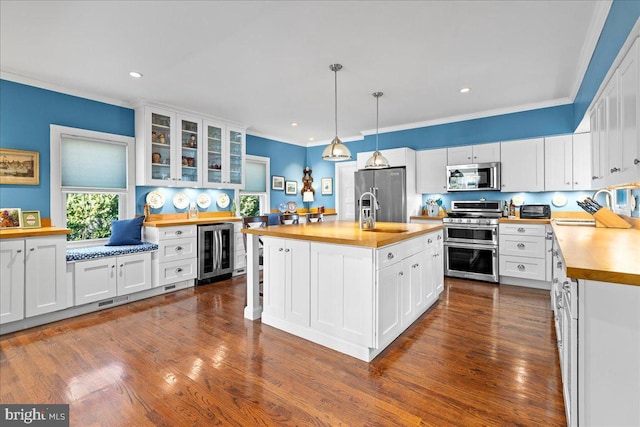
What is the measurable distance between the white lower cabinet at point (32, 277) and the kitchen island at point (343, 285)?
1.97 metres

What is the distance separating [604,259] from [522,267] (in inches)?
136

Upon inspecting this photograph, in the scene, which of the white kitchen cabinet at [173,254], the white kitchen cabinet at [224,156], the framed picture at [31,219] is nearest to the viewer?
the framed picture at [31,219]

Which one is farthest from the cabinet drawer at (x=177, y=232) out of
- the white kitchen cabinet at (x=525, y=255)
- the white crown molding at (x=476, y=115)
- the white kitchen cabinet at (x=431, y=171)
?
the white kitchen cabinet at (x=525, y=255)

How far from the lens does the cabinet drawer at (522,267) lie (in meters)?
4.23

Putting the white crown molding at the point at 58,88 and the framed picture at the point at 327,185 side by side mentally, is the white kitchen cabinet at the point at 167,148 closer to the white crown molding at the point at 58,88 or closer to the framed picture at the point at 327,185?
the white crown molding at the point at 58,88

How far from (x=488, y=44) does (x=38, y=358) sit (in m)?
4.60

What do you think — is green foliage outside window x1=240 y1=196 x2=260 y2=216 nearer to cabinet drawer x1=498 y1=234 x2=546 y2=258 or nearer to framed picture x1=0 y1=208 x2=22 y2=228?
framed picture x1=0 y1=208 x2=22 y2=228

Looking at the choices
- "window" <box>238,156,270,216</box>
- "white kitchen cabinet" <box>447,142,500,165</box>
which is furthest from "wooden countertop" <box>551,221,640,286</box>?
"window" <box>238,156,270,216</box>

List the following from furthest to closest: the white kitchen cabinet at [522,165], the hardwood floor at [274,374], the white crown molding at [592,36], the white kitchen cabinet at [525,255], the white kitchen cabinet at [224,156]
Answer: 1. the white kitchen cabinet at [224,156]
2. the white kitchen cabinet at [522,165]
3. the white kitchen cabinet at [525,255]
4. the white crown molding at [592,36]
5. the hardwood floor at [274,374]

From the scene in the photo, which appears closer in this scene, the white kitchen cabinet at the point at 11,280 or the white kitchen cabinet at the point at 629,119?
the white kitchen cabinet at the point at 629,119

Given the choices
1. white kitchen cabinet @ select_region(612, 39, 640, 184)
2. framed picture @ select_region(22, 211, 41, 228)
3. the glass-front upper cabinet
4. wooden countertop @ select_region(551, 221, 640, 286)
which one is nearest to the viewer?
wooden countertop @ select_region(551, 221, 640, 286)

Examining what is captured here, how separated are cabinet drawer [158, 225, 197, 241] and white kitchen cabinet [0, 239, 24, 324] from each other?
4.54ft

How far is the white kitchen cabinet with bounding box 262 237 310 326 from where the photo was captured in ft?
8.86

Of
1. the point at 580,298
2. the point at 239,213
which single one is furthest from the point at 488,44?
the point at 239,213
